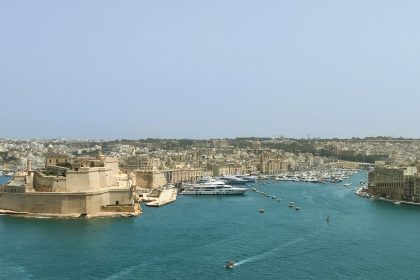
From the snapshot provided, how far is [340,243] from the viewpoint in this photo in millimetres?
17344

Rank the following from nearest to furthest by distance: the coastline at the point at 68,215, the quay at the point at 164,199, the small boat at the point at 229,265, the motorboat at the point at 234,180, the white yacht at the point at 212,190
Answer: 1. the small boat at the point at 229,265
2. the coastline at the point at 68,215
3. the quay at the point at 164,199
4. the white yacht at the point at 212,190
5. the motorboat at the point at 234,180

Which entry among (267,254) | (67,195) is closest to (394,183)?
(267,254)

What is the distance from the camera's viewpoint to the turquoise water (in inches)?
550

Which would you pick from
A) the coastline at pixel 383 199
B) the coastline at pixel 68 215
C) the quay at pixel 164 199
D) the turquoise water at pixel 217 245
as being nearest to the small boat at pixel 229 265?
the turquoise water at pixel 217 245

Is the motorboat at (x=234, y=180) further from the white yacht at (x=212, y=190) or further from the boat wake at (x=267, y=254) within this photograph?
the boat wake at (x=267, y=254)

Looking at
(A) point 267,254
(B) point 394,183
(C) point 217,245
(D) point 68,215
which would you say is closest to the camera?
(A) point 267,254

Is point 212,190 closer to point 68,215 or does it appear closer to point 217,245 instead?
point 68,215

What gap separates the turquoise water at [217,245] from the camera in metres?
14.0

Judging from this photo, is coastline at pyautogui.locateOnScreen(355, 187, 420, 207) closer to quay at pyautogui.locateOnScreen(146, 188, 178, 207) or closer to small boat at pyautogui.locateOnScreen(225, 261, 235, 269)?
quay at pyautogui.locateOnScreen(146, 188, 178, 207)

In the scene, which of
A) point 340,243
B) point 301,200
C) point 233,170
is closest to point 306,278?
point 340,243

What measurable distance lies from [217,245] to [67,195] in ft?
24.9

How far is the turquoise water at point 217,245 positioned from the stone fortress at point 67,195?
954 millimetres

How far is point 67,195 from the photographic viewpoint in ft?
71.9

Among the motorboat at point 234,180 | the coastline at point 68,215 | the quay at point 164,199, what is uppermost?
the motorboat at point 234,180
